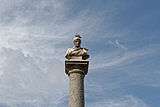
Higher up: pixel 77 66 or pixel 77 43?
pixel 77 43

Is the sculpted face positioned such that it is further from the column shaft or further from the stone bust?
the column shaft

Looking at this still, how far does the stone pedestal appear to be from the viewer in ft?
56.1

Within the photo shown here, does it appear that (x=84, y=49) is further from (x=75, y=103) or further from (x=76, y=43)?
(x=75, y=103)

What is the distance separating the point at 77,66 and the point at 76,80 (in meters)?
0.84

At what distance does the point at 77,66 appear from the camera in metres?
18.0

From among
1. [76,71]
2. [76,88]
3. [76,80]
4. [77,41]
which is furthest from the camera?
[77,41]

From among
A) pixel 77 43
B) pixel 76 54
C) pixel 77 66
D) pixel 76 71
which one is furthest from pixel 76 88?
pixel 77 43

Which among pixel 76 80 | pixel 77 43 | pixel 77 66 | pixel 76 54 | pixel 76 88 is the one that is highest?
pixel 77 43

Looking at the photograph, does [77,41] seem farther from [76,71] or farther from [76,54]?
[76,71]

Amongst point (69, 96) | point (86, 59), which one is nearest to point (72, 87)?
point (69, 96)

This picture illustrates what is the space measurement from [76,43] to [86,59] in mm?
1396

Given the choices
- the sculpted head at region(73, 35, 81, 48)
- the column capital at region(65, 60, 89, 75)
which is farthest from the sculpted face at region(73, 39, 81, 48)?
the column capital at region(65, 60, 89, 75)

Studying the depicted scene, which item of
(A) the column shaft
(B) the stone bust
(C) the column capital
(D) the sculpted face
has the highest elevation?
(D) the sculpted face

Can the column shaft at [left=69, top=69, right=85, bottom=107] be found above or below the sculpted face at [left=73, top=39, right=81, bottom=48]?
below
